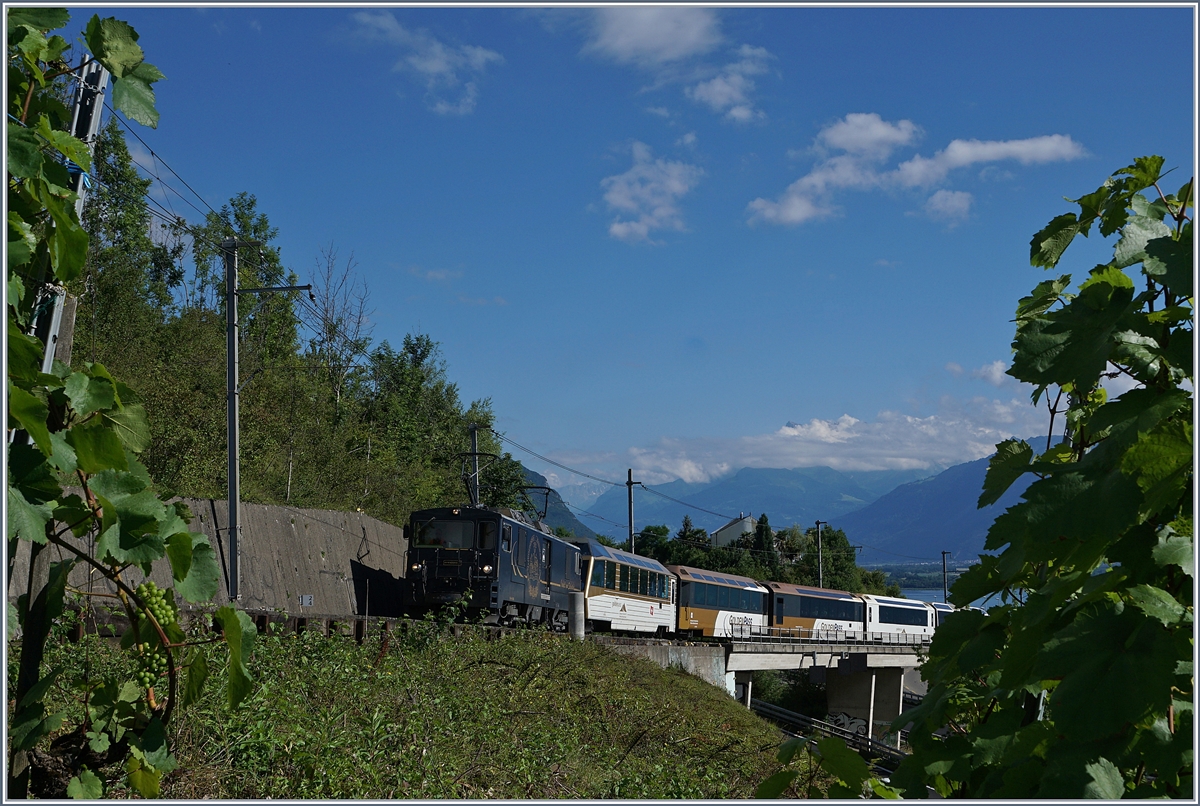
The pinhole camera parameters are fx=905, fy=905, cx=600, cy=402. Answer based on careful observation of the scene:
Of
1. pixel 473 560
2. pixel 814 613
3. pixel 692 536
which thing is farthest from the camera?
pixel 692 536

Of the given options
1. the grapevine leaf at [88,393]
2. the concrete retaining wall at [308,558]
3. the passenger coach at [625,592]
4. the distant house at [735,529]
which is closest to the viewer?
the grapevine leaf at [88,393]

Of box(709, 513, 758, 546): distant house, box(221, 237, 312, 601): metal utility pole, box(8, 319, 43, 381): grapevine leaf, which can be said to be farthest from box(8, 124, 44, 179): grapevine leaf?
box(709, 513, 758, 546): distant house

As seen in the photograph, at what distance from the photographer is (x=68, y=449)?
5.97 ft

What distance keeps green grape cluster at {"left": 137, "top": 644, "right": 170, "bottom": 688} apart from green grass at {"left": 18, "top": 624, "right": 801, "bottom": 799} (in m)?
2.77

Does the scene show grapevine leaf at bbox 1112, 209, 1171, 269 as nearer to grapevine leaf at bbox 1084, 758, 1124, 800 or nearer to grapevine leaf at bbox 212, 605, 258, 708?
grapevine leaf at bbox 1084, 758, 1124, 800

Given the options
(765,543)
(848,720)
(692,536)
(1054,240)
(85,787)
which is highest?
(692,536)

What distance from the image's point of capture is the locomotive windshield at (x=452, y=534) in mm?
23094

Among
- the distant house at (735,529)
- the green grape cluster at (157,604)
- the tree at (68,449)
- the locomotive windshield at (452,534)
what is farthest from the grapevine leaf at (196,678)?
the distant house at (735,529)

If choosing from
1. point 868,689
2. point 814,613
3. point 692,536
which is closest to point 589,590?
point 814,613

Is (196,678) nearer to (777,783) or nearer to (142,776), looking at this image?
(142,776)

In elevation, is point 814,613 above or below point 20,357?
below

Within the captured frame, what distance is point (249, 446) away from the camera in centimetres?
3300

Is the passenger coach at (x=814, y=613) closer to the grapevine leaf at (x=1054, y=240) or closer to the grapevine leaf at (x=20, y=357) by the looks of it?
the grapevine leaf at (x=1054, y=240)

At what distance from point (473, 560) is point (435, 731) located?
46.9ft
